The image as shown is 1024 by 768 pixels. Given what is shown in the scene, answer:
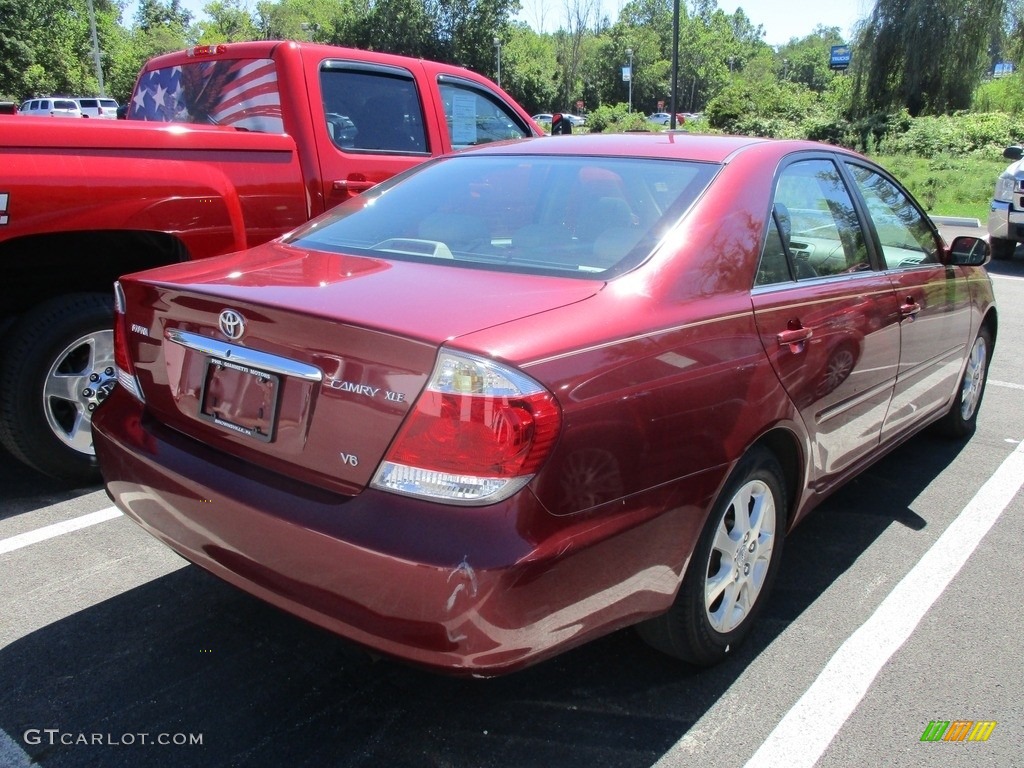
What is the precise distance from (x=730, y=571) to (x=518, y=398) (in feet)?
3.68

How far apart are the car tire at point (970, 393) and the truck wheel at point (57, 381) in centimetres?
425

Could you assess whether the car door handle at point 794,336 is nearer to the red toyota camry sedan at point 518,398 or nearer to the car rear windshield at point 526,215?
the red toyota camry sedan at point 518,398

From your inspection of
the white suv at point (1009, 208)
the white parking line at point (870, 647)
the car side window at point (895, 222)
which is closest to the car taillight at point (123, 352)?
the white parking line at point (870, 647)

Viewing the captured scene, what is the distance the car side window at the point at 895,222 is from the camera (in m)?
3.71

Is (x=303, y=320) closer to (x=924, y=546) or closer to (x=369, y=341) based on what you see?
(x=369, y=341)

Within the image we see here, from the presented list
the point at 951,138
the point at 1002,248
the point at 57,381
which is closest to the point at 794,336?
the point at 57,381

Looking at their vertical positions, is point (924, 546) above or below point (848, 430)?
below

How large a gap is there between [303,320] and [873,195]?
2718mm

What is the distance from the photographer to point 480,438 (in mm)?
1937

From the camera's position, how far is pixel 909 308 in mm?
3604

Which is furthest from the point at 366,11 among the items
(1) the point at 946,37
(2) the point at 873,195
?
(2) the point at 873,195

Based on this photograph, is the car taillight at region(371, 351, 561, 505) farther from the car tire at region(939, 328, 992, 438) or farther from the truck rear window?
the car tire at region(939, 328, 992, 438)

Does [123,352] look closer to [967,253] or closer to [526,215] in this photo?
[526,215]

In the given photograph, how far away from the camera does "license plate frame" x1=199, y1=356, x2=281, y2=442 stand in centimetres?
223
